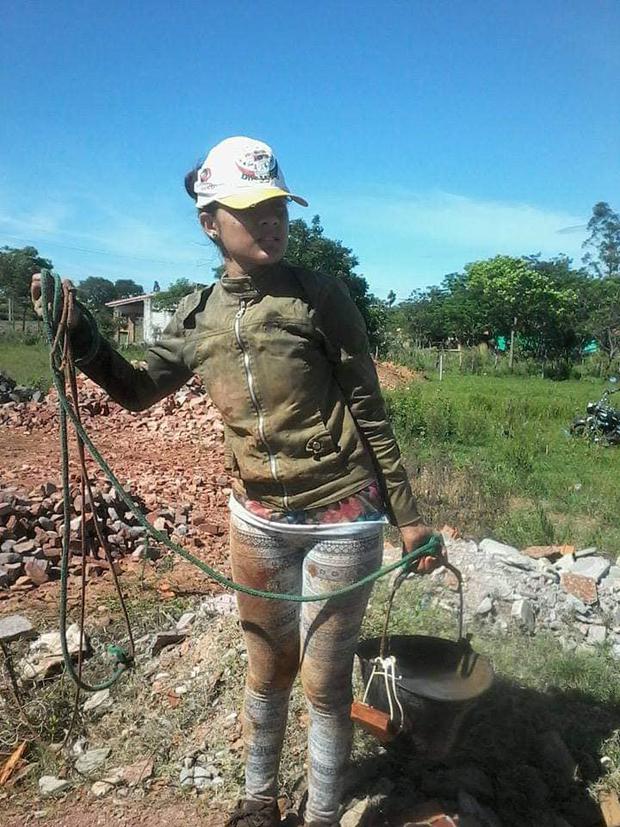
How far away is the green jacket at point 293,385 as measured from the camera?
1809 mm

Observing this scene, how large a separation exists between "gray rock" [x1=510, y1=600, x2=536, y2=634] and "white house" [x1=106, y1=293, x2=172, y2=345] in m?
33.9

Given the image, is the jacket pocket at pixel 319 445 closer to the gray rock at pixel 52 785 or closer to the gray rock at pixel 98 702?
the gray rock at pixel 52 785

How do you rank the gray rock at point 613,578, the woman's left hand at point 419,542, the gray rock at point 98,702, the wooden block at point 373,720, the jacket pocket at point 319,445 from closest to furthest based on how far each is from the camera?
the jacket pocket at point 319,445 → the woman's left hand at point 419,542 → the wooden block at point 373,720 → the gray rock at point 98,702 → the gray rock at point 613,578

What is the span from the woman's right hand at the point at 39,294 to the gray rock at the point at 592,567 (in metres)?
3.45

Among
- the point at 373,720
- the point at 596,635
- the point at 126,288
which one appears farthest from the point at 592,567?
the point at 126,288

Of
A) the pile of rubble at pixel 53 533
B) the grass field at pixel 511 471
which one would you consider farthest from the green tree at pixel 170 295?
the pile of rubble at pixel 53 533

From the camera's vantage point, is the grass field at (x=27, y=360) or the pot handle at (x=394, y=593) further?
the grass field at (x=27, y=360)

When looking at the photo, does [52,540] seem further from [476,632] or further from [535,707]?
[535,707]

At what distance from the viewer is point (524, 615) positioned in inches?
141

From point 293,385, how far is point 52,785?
6.04ft

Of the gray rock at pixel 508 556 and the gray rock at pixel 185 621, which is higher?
the gray rock at pixel 508 556

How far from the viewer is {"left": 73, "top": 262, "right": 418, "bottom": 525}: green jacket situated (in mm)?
1809

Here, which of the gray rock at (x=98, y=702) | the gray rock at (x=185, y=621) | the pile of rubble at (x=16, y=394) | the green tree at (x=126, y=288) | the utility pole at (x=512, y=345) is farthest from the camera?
the green tree at (x=126, y=288)

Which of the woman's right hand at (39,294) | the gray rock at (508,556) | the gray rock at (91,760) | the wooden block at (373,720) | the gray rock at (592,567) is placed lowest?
the gray rock at (91,760)
